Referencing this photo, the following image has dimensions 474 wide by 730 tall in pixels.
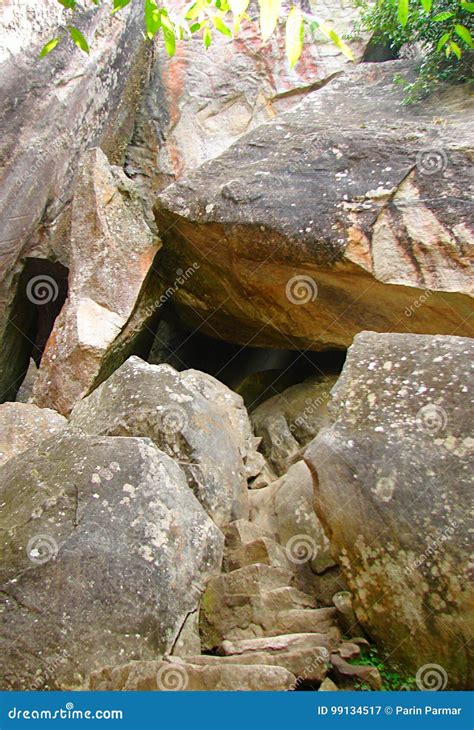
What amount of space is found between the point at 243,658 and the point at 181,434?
2226 mm

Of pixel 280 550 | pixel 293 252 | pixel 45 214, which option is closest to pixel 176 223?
pixel 293 252

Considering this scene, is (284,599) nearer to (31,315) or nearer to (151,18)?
(151,18)

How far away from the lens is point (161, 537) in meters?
4.40

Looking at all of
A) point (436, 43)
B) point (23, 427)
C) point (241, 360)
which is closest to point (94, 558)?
point (23, 427)

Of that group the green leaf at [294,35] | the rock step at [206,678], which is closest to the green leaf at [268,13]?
the green leaf at [294,35]

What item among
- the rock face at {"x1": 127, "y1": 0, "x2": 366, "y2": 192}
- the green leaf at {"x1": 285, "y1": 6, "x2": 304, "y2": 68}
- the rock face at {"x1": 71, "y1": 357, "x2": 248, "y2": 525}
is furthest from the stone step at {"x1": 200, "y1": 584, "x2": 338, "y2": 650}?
the rock face at {"x1": 127, "y1": 0, "x2": 366, "y2": 192}

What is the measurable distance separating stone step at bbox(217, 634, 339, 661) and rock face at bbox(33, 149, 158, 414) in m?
3.70

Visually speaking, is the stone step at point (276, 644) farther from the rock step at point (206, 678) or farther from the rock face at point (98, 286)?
the rock face at point (98, 286)

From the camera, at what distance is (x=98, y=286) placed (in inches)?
300

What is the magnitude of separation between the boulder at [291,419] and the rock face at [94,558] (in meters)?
2.27

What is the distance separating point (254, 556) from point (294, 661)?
1.36 metres

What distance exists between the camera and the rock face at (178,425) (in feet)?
18.0

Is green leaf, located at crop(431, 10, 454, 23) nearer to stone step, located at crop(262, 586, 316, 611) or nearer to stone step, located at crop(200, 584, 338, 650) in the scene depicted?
stone step, located at crop(262, 586, 316, 611)

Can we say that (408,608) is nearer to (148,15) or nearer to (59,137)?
(148,15)
